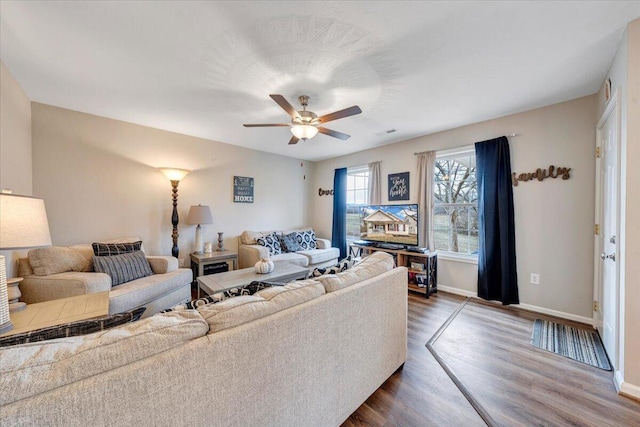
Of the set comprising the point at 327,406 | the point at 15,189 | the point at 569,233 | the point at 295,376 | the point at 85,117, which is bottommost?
the point at 327,406

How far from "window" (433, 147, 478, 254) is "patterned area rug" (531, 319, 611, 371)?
121 cm

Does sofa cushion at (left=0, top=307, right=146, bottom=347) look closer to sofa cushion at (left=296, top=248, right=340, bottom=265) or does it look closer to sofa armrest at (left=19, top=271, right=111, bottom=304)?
sofa armrest at (left=19, top=271, right=111, bottom=304)

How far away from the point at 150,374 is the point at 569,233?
152 inches

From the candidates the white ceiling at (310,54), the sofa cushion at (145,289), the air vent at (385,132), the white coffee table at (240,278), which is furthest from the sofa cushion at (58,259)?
the air vent at (385,132)

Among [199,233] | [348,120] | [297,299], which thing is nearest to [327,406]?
[297,299]

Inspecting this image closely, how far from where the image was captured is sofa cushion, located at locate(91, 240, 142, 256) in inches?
107

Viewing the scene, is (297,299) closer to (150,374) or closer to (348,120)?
Answer: (150,374)

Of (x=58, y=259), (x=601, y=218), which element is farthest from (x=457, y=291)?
(x=58, y=259)

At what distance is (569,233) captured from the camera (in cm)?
277

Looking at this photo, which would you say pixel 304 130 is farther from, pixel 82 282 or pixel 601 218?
pixel 601 218

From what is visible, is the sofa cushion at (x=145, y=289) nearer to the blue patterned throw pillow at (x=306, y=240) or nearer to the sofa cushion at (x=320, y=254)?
the sofa cushion at (x=320, y=254)

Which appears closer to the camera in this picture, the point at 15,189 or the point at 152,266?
the point at 15,189

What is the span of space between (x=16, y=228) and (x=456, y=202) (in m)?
4.40

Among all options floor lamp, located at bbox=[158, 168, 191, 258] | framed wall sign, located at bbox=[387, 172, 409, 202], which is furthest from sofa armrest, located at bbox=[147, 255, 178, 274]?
framed wall sign, located at bbox=[387, 172, 409, 202]
